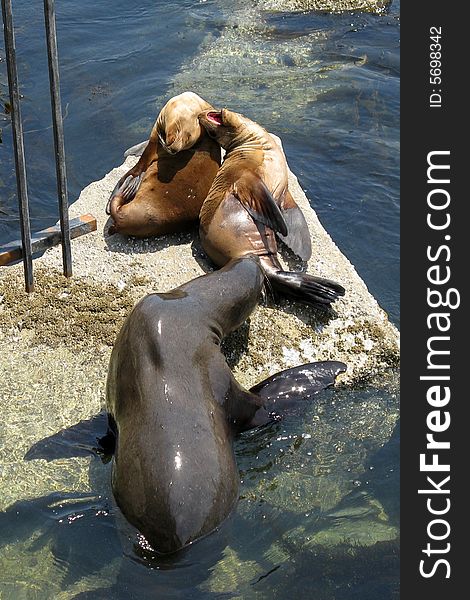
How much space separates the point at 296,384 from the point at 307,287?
2.51ft

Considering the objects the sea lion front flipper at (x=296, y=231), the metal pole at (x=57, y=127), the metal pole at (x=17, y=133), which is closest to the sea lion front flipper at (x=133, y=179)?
the metal pole at (x=57, y=127)

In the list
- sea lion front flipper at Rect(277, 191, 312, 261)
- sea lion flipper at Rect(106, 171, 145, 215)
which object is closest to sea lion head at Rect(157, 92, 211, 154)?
sea lion flipper at Rect(106, 171, 145, 215)

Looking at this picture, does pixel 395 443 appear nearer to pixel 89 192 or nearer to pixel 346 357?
pixel 346 357

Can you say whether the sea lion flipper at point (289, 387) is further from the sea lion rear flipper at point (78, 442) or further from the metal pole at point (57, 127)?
the metal pole at point (57, 127)

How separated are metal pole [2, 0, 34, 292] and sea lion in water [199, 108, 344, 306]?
121 cm

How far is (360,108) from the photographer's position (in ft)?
38.8

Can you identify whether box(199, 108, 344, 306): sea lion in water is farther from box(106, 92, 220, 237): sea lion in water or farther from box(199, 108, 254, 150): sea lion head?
box(106, 92, 220, 237): sea lion in water

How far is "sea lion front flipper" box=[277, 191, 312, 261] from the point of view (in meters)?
6.81

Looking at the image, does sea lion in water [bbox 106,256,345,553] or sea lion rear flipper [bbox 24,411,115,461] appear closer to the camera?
sea lion in water [bbox 106,256,345,553]

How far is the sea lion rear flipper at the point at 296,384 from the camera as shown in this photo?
5824mm

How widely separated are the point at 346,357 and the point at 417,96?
190cm

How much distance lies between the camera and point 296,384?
234 inches

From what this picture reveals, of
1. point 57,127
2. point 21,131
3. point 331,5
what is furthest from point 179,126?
point 331,5

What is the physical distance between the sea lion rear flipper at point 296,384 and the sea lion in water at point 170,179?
162 cm
